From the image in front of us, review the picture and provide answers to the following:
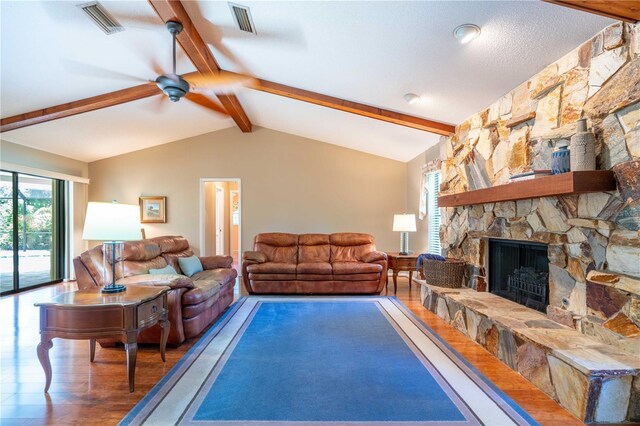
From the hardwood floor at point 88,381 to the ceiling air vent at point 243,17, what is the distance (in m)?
2.96

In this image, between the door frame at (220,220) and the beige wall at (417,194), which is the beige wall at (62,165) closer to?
the door frame at (220,220)

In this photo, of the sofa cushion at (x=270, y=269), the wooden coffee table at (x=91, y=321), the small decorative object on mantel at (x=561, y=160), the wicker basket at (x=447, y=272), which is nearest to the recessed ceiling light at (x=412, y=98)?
the small decorative object on mantel at (x=561, y=160)

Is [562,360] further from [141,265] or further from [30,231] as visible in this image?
[30,231]

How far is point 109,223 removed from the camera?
7.57 feet

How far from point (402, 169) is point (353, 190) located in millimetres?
1115

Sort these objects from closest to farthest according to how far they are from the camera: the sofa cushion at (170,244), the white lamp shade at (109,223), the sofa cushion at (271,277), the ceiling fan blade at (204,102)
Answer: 1. the white lamp shade at (109,223)
2. the sofa cushion at (170,244)
3. the ceiling fan blade at (204,102)
4. the sofa cushion at (271,277)

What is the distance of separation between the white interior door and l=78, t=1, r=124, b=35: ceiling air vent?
5.30m

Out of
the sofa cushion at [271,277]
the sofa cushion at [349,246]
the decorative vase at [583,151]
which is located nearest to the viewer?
the decorative vase at [583,151]

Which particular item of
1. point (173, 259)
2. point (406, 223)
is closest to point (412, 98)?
point (406, 223)

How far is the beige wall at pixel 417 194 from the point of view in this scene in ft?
17.9

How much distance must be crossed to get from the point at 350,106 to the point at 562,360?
11.4 ft

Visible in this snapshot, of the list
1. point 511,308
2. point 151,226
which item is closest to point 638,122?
point 511,308


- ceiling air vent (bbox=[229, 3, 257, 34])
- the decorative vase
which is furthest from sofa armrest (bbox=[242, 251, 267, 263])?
the decorative vase

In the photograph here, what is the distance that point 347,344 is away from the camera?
296 centimetres
